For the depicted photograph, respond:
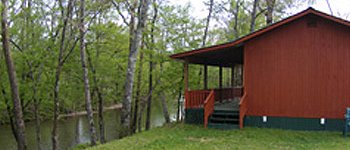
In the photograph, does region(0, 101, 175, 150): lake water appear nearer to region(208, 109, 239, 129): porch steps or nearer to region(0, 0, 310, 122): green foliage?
region(0, 0, 310, 122): green foliage

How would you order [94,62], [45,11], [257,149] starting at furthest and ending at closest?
[94,62], [45,11], [257,149]

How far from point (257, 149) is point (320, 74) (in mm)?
3861

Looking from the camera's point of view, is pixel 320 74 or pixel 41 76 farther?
pixel 41 76

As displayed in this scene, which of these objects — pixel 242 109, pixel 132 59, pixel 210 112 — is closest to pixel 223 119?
pixel 210 112

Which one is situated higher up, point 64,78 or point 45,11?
point 45,11

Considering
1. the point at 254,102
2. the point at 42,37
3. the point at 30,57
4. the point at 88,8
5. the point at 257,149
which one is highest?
the point at 88,8

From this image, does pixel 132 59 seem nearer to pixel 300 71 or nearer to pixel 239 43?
pixel 239 43

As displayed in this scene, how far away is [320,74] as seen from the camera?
1020 centimetres

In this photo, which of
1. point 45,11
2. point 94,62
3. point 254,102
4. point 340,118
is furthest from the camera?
point 94,62

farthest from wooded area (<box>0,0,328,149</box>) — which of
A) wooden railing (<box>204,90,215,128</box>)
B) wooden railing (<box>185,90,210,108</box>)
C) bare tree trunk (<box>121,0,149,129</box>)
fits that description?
wooden railing (<box>204,90,215,128</box>)

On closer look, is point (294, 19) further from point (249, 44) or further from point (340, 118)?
point (340, 118)

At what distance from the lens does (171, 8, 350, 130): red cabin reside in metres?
10.1

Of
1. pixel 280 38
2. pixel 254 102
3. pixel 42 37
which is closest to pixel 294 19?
pixel 280 38

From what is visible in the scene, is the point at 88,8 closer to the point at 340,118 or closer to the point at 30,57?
the point at 30,57
